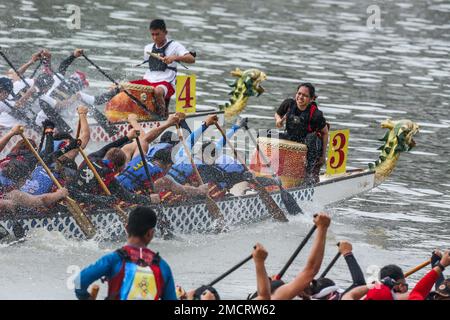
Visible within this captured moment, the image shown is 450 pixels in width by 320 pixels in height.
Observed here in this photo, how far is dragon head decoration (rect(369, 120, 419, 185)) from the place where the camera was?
18.2 metres

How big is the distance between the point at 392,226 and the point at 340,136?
1.49 metres

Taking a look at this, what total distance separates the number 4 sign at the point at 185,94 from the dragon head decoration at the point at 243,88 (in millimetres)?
791

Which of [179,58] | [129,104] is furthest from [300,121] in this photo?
[129,104]

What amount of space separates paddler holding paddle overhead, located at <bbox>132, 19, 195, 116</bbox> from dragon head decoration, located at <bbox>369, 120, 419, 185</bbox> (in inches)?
148

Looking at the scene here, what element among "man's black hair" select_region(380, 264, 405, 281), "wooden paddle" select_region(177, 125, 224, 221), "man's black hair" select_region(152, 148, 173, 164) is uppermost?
"man's black hair" select_region(152, 148, 173, 164)

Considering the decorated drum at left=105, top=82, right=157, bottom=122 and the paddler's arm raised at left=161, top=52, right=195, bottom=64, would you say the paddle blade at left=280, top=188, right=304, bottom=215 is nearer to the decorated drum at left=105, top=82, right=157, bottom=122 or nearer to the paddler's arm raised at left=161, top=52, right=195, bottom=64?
the paddler's arm raised at left=161, top=52, right=195, bottom=64

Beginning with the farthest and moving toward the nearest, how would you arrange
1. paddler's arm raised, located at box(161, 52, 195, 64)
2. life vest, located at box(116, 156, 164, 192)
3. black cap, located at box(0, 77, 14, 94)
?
paddler's arm raised, located at box(161, 52, 195, 64) → black cap, located at box(0, 77, 14, 94) → life vest, located at box(116, 156, 164, 192)

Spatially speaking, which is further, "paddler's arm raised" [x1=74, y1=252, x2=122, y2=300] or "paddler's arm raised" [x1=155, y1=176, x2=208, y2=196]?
"paddler's arm raised" [x1=155, y1=176, x2=208, y2=196]

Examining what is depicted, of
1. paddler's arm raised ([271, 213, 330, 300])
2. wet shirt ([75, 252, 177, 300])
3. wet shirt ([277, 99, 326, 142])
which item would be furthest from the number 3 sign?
wet shirt ([75, 252, 177, 300])

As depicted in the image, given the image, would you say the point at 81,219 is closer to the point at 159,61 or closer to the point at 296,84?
the point at 159,61

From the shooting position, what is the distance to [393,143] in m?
18.4

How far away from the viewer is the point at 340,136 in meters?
17.4

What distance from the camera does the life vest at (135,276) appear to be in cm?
907

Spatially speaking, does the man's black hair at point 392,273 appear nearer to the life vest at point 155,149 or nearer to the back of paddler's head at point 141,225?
the back of paddler's head at point 141,225
